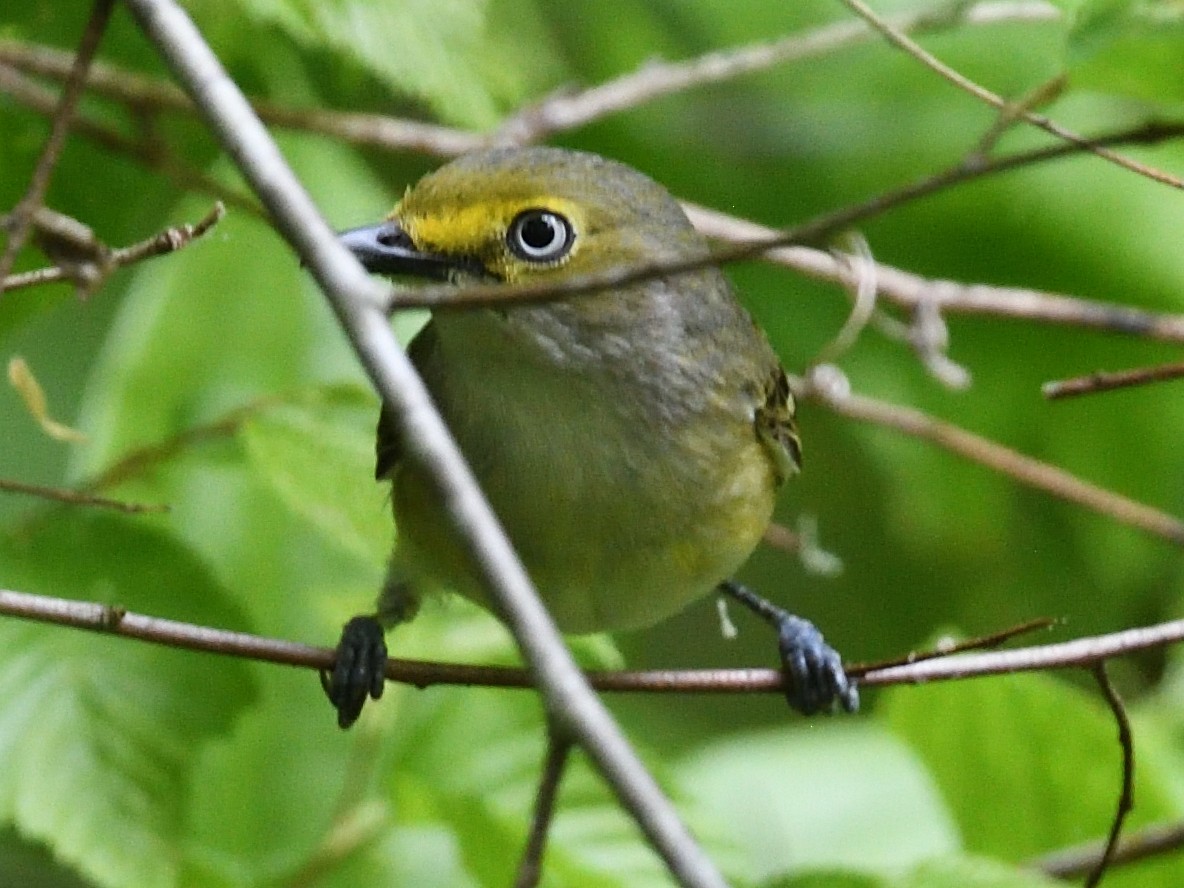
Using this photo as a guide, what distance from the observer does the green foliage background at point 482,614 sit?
291 centimetres

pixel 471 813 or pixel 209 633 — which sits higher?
pixel 471 813

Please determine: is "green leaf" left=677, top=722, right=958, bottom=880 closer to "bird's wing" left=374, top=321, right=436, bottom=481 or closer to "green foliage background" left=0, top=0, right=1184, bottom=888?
"green foliage background" left=0, top=0, right=1184, bottom=888

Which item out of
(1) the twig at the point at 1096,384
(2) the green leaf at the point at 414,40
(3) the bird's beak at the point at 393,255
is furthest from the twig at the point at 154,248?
(1) the twig at the point at 1096,384

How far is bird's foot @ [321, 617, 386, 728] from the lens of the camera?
2.91 m

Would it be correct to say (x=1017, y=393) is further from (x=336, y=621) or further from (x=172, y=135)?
(x=172, y=135)

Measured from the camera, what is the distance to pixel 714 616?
303 inches

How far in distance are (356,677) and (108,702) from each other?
41 cm

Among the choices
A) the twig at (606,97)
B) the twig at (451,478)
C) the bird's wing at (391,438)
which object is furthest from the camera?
the twig at (606,97)

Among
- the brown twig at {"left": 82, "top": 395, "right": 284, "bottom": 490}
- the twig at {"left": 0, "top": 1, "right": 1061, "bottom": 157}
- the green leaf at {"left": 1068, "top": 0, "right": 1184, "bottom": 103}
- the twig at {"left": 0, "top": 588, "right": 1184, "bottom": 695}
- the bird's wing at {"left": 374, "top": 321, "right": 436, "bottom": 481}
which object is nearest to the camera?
the twig at {"left": 0, "top": 588, "right": 1184, "bottom": 695}

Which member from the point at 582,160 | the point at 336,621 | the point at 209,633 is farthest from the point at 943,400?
the point at 209,633

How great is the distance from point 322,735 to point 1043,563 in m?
2.44

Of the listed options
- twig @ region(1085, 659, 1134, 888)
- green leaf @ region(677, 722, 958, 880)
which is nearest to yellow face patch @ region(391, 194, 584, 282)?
twig @ region(1085, 659, 1134, 888)

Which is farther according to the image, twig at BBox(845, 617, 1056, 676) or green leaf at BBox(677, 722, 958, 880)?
green leaf at BBox(677, 722, 958, 880)

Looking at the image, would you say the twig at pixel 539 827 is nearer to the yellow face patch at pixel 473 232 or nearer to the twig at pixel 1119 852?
the yellow face patch at pixel 473 232
